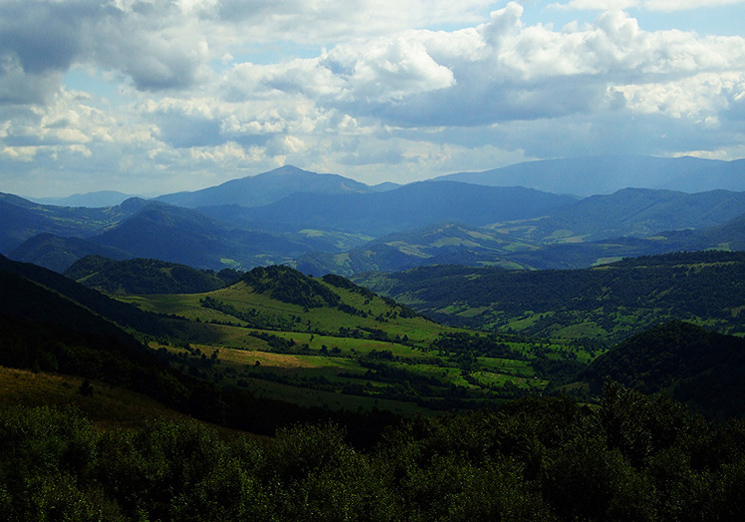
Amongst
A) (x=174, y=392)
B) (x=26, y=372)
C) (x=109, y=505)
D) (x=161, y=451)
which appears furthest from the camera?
(x=174, y=392)

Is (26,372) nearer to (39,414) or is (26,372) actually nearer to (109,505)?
(39,414)

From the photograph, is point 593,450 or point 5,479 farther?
point 593,450

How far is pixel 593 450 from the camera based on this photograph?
69000 mm

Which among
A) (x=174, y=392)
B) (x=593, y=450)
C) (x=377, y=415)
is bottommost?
(x=377, y=415)

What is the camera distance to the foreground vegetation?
2162 inches

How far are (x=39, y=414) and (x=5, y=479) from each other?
1924cm

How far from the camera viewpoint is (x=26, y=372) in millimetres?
109062

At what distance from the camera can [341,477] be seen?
2717 inches

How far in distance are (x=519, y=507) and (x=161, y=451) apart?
4749 cm

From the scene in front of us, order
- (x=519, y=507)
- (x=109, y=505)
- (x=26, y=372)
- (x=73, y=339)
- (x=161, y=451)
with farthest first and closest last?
(x=73, y=339)
(x=26, y=372)
(x=161, y=451)
(x=109, y=505)
(x=519, y=507)

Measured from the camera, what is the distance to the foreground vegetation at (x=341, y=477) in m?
54.9

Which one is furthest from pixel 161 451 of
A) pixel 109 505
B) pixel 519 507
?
pixel 519 507

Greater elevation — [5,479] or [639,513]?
[5,479]

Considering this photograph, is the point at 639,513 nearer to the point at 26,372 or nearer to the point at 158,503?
the point at 158,503
